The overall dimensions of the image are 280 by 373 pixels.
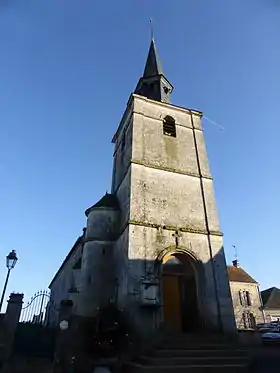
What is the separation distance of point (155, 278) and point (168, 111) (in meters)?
11.0

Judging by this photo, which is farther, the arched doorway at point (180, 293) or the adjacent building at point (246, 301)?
the adjacent building at point (246, 301)

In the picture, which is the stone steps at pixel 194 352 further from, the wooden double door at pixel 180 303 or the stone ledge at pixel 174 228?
the stone ledge at pixel 174 228

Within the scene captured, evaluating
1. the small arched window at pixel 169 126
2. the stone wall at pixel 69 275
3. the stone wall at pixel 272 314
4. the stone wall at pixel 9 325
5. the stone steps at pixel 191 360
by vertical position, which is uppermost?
the small arched window at pixel 169 126

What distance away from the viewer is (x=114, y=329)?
8.93 meters

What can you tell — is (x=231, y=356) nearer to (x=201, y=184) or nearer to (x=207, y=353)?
(x=207, y=353)

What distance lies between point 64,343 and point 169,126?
12900mm

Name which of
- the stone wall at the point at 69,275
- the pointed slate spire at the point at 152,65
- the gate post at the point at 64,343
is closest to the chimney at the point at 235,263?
the stone wall at the point at 69,275

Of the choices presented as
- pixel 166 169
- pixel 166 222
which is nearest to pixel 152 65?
pixel 166 169

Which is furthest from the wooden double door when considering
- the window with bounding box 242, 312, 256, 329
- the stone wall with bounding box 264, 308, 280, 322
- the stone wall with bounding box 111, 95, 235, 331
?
the stone wall with bounding box 264, 308, 280, 322

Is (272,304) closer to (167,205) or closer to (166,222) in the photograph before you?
(167,205)

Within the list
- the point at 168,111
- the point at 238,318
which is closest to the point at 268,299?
the point at 238,318

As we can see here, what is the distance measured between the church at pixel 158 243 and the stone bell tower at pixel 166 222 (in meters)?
0.04

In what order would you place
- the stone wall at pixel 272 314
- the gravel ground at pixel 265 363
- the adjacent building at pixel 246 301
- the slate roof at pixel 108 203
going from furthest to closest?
the stone wall at pixel 272 314 < the adjacent building at pixel 246 301 < the slate roof at pixel 108 203 < the gravel ground at pixel 265 363

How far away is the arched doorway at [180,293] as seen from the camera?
1118 cm
